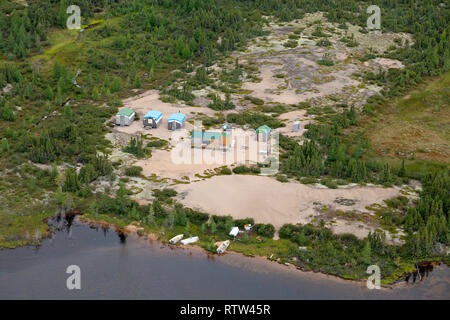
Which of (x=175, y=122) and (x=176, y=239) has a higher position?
(x=175, y=122)

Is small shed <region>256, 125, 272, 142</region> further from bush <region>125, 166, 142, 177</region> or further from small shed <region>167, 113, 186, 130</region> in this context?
bush <region>125, 166, 142, 177</region>

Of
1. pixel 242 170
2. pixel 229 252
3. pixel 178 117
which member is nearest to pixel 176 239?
pixel 229 252

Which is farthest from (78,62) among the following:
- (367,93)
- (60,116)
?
(367,93)

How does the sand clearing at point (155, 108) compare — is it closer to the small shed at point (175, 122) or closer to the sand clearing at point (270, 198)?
the small shed at point (175, 122)

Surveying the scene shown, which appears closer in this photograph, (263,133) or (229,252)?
(229,252)

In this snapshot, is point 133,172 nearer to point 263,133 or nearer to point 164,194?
point 164,194

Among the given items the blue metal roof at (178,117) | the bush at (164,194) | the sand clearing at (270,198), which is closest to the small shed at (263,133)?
the blue metal roof at (178,117)
